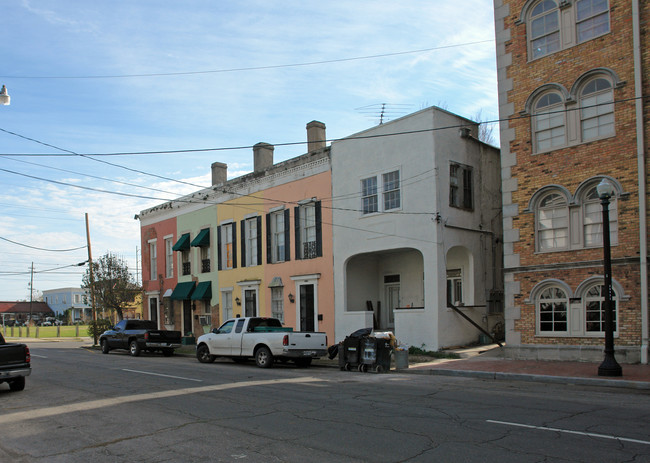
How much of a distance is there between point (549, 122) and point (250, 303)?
16.4 m

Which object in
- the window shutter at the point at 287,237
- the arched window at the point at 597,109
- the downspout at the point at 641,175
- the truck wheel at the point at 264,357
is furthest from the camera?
the window shutter at the point at 287,237

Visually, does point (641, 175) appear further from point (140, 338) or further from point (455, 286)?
point (140, 338)

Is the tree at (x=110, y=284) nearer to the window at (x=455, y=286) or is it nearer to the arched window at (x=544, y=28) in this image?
the window at (x=455, y=286)

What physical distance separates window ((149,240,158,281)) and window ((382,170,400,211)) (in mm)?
19651

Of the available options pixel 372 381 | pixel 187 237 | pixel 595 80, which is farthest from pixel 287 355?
pixel 187 237

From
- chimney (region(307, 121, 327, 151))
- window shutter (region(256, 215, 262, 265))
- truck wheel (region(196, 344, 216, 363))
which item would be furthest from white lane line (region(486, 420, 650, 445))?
window shutter (region(256, 215, 262, 265))

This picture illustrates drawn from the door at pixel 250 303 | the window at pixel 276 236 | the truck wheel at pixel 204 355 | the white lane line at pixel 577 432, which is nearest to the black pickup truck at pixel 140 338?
the door at pixel 250 303

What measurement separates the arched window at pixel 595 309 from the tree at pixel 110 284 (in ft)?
97.3

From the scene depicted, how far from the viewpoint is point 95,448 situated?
23.9ft

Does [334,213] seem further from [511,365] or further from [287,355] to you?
[511,365]

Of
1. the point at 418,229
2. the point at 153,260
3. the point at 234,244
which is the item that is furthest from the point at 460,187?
the point at 153,260

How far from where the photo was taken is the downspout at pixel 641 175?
14625mm

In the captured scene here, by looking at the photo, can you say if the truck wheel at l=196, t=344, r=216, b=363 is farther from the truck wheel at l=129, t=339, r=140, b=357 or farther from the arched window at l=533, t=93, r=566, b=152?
the arched window at l=533, t=93, r=566, b=152

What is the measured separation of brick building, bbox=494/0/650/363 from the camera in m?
15.1
